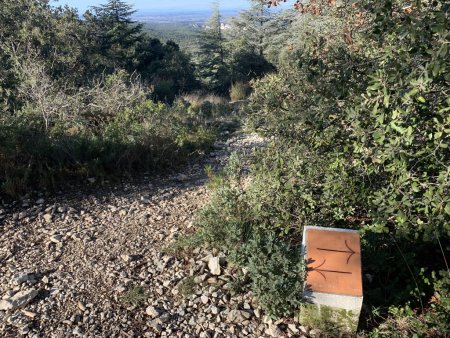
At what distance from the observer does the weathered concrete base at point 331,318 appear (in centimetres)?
245

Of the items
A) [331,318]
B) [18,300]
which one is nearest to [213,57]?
[18,300]

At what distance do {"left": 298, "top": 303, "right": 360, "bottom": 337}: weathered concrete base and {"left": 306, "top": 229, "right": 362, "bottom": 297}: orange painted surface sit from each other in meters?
0.15

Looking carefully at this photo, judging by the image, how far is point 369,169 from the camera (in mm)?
2719

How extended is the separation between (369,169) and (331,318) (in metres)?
1.05

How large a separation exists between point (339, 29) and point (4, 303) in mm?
5751

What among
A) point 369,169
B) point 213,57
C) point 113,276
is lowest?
point 213,57

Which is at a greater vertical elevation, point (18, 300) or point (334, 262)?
point (334, 262)

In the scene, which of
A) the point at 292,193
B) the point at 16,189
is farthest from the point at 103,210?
the point at 292,193

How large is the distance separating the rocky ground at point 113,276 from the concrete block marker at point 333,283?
0.67ft

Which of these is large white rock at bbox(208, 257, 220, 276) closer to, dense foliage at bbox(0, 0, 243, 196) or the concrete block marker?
the concrete block marker

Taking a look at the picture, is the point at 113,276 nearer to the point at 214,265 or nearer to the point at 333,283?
the point at 214,265

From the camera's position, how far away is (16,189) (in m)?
4.52

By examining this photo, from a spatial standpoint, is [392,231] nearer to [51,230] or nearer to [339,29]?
[51,230]

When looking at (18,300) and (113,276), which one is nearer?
(18,300)
